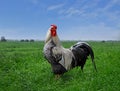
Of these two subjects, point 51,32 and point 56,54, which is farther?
point 51,32

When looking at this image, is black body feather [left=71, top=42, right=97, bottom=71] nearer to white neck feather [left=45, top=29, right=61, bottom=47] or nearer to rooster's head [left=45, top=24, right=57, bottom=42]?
white neck feather [left=45, top=29, right=61, bottom=47]

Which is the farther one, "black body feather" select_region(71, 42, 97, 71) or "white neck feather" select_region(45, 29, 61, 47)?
"black body feather" select_region(71, 42, 97, 71)

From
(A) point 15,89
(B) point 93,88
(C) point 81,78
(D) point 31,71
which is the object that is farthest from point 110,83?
(D) point 31,71

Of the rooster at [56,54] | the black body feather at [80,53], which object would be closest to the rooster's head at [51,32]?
the rooster at [56,54]

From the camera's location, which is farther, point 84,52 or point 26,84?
point 84,52

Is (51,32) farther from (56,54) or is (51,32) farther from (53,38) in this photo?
(56,54)

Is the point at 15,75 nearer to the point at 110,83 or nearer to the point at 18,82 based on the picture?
the point at 18,82

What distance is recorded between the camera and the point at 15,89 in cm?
973

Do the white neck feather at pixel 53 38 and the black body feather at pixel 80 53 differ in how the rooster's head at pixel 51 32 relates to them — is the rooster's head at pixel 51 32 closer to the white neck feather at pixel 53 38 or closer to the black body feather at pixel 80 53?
the white neck feather at pixel 53 38

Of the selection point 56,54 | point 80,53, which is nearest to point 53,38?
point 56,54

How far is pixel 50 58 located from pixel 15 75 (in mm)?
1193

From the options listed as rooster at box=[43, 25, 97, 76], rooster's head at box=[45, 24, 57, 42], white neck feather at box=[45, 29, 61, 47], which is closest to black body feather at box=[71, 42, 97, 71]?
rooster at box=[43, 25, 97, 76]

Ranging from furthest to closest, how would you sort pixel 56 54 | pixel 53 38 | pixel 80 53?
pixel 80 53 < pixel 53 38 < pixel 56 54

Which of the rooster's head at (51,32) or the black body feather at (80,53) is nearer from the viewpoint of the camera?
the rooster's head at (51,32)
